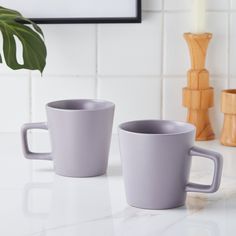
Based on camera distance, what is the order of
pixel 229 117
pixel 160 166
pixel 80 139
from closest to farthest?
1. pixel 160 166
2. pixel 80 139
3. pixel 229 117

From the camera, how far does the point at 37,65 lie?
3.63ft

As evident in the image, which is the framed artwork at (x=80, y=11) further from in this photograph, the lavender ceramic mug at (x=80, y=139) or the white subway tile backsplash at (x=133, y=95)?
the lavender ceramic mug at (x=80, y=139)

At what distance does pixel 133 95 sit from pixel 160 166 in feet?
1.34

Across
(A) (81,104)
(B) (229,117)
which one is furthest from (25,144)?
(B) (229,117)

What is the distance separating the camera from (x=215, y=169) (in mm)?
896

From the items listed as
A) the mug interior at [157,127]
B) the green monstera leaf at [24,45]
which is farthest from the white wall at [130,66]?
the mug interior at [157,127]

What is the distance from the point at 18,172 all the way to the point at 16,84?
26 cm

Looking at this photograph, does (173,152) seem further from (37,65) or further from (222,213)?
(37,65)

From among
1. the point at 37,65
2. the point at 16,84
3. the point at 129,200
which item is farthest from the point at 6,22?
the point at 129,200

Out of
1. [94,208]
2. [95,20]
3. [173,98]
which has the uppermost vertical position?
[95,20]

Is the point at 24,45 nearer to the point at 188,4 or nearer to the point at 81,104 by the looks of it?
the point at 81,104

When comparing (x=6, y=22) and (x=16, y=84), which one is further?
(x=16, y=84)

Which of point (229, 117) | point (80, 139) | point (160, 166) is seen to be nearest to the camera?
point (160, 166)

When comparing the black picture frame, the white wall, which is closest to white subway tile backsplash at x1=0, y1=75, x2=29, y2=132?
the white wall
